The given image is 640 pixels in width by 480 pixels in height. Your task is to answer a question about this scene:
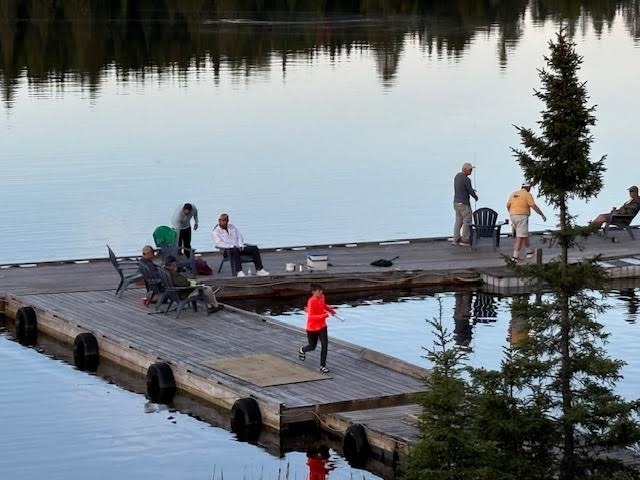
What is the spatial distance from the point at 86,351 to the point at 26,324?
7.54 ft

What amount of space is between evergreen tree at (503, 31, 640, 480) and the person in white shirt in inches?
597

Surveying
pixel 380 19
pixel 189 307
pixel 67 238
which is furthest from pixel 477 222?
pixel 380 19

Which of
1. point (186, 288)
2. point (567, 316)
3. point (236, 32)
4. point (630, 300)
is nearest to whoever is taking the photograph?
point (567, 316)

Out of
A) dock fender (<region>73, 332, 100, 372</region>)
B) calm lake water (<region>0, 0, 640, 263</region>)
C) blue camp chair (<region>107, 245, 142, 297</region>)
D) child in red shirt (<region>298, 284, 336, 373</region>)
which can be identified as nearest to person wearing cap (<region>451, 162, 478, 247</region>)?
calm lake water (<region>0, 0, 640, 263</region>)

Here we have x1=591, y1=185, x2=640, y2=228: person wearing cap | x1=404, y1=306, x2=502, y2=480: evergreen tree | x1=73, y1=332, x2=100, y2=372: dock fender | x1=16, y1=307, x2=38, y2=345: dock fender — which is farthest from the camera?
x1=591, y1=185, x2=640, y2=228: person wearing cap

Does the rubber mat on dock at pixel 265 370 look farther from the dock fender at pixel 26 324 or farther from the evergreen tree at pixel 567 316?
the evergreen tree at pixel 567 316

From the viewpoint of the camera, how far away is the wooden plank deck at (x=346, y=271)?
32312mm

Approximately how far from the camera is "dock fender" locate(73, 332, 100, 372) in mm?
27875

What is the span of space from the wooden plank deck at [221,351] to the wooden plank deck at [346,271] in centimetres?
136

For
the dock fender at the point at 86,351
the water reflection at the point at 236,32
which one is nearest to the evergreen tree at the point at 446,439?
the dock fender at the point at 86,351

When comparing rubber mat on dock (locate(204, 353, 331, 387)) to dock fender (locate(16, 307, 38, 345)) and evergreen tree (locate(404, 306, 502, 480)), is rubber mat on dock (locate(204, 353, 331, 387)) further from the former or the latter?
evergreen tree (locate(404, 306, 502, 480))

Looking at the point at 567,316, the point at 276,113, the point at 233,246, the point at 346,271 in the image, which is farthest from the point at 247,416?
the point at 276,113

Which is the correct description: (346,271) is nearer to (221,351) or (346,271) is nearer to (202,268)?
(202,268)

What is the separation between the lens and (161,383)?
25.9m
